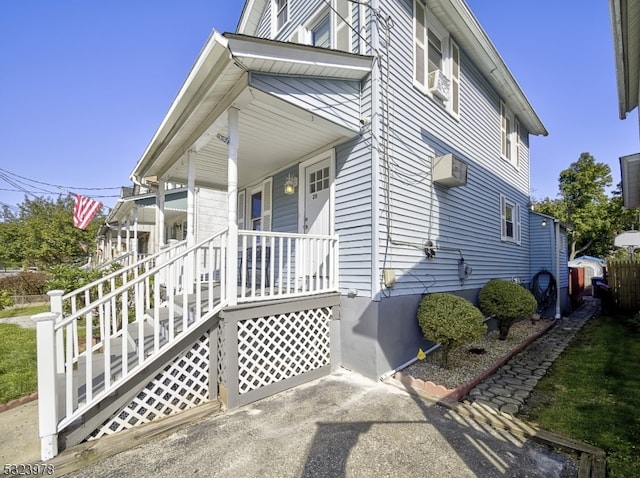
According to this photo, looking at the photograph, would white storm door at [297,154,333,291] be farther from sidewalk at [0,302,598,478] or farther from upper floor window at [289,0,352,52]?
sidewalk at [0,302,598,478]

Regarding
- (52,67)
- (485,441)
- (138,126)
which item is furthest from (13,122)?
(485,441)

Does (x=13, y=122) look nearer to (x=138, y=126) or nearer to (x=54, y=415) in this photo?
(x=138, y=126)

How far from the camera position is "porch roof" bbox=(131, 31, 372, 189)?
145 inches

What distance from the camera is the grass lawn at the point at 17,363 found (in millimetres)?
4172

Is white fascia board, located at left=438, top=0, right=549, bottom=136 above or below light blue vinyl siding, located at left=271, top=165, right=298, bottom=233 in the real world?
above

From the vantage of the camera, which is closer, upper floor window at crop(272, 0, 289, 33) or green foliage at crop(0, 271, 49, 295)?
upper floor window at crop(272, 0, 289, 33)

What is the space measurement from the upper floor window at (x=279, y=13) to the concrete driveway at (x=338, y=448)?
831 centimetres

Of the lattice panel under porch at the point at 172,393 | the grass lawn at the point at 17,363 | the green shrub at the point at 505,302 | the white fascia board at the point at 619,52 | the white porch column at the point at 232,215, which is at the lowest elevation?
the grass lawn at the point at 17,363

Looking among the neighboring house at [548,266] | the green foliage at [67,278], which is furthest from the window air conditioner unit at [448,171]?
the green foliage at [67,278]

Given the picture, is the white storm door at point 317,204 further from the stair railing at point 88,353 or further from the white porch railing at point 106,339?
the stair railing at point 88,353

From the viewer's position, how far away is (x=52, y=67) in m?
10.4

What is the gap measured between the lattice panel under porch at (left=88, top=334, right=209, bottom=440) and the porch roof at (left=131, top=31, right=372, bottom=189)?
305 cm

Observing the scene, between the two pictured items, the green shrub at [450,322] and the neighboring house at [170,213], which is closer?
the green shrub at [450,322]

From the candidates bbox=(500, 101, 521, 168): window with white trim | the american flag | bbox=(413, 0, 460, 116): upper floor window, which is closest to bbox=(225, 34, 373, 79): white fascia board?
bbox=(413, 0, 460, 116): upper floor window
